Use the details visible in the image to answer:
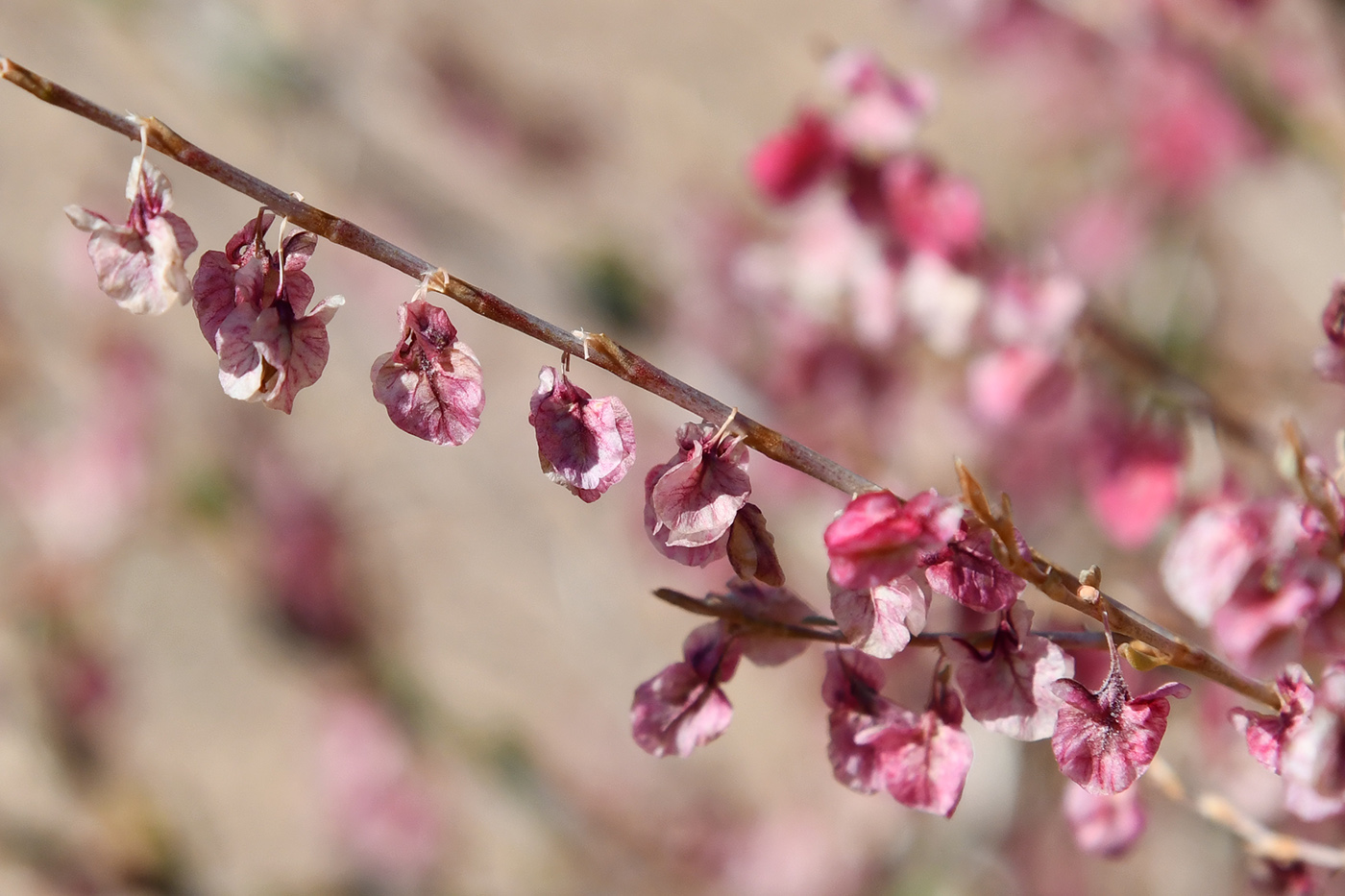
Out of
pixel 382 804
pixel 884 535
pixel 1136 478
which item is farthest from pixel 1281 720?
pixel 382 804

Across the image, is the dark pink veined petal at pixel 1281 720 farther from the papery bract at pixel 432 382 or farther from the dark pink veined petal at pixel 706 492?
the papery bract at pixel 432 382

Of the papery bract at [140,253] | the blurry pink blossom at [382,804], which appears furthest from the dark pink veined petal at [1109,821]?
the blurry pink blossom at [382,804]

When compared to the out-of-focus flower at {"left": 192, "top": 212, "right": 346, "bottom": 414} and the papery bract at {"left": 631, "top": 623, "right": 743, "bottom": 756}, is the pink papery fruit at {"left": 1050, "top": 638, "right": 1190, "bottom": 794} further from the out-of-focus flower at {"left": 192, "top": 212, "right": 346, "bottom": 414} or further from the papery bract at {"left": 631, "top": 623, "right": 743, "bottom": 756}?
the out-of-focus flower at {"left": 192, "top": 212, "right": 346, "bottom": 414}

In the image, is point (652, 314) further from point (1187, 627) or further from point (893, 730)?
point (893, 730)

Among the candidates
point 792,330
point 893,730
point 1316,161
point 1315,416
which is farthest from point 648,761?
point 893,730

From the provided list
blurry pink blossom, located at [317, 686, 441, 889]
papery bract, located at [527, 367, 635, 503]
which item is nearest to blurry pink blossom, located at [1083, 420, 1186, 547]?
papery bract, located at [527, 367, 635, 503]
